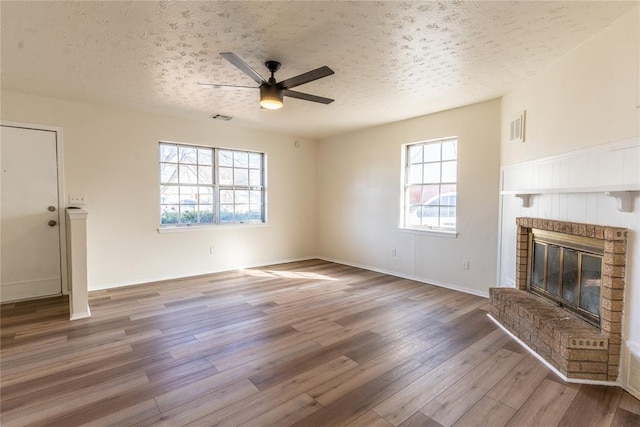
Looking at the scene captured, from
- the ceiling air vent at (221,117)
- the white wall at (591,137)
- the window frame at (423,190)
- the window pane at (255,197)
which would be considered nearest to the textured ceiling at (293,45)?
the white wall at (591,137)

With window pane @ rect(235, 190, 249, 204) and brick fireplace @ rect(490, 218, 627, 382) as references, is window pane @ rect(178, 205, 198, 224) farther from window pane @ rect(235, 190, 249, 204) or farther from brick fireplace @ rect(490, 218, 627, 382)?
brick fireplace @ rect(490, 218, 627, 382)

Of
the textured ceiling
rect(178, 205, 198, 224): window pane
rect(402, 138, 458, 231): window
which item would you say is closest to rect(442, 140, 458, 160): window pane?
rect(402, 138, 458, 231): window

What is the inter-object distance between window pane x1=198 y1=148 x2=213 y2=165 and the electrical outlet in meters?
1.64

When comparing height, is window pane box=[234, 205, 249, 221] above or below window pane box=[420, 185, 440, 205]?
below

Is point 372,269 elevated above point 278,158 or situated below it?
below

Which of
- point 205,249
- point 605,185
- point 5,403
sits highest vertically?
point 605,185

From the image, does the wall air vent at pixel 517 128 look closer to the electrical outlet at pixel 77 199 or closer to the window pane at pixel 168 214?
the window pane at pixel 168 214

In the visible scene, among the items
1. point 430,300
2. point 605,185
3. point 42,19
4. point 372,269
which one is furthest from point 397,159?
point 42,19

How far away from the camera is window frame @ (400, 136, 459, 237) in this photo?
4428 millimetres

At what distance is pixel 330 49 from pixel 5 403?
3.29 meters

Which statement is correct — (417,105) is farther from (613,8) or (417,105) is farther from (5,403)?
(5,403)

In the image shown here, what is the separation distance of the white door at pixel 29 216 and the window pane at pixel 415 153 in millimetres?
4872

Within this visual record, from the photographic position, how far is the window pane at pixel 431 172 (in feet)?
15.2

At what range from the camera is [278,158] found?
5.96m
